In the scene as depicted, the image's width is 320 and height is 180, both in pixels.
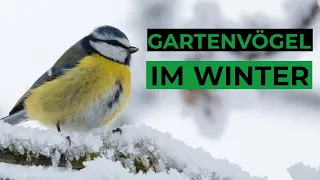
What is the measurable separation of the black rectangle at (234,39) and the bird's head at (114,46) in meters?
0.11

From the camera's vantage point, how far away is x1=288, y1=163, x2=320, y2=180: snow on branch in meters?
1.30

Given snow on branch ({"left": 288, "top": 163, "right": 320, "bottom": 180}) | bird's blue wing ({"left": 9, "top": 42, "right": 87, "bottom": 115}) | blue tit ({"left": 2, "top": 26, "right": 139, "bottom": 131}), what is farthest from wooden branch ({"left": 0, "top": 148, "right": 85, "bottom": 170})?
bird's blue wing ({"left": 9, "top": 42, "right": 87, "bottom": 115})

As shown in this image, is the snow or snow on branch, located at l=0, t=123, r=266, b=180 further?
snow on branch, located at l=0, t=123, r=266, b=180

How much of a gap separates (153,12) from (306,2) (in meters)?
0.63

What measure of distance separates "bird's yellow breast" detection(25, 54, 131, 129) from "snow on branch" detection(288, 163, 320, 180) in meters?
1.03

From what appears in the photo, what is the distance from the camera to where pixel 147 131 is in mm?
1541

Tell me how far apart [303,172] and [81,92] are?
3.65 ft

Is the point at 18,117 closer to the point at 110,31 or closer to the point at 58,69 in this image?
the point at 58,69

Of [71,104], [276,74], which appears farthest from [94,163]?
[276,74]

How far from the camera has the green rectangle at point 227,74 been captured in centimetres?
248

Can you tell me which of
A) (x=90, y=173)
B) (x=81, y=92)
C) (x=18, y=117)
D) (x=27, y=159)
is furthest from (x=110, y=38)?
(x=90, y=173)

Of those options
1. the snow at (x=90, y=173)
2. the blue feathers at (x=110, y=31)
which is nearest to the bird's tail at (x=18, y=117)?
the blue feathers at (x=110, y=31)

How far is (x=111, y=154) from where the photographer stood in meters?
1.50

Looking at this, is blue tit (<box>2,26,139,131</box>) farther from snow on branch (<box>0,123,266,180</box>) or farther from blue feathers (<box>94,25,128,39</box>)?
snow on branch (<box>0,123,266,180</box>)
